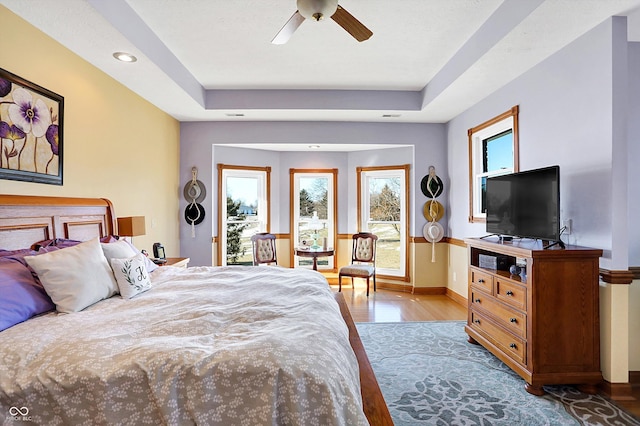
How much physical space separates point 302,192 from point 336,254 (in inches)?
51.4

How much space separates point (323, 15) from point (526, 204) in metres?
2.24

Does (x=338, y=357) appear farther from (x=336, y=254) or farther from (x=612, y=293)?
(x=336, y=254)

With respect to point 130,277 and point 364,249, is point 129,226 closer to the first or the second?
point 130,277

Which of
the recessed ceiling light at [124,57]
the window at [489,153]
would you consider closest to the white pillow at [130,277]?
the recessed ceiling light at [124,57]

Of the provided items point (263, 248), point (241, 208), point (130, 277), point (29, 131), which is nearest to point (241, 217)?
point (241, 208)

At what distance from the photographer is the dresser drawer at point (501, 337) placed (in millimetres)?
2516

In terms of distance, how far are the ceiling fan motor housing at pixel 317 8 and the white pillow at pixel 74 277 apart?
6.77ft

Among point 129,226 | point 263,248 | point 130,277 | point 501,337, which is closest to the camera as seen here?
point 130,277

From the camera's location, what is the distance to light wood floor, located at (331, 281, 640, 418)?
13.4ft

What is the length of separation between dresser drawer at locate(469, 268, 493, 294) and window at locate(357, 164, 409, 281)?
2.19 metres

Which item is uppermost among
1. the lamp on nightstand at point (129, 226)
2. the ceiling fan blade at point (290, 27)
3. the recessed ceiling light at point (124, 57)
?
the recessed ceiling light at point (124, 57)

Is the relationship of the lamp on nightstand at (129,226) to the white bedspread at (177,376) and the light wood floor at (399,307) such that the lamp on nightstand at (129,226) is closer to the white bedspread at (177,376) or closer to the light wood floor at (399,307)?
the white bedspread at (177,376)

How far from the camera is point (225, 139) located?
5074mm

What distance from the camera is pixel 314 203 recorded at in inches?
239
